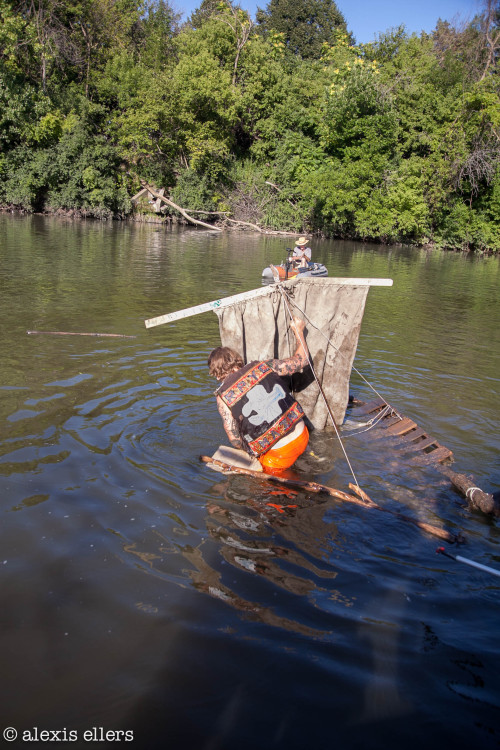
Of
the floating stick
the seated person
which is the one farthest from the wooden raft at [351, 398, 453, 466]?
the floating stick

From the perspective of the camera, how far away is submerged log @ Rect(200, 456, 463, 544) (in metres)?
4.20

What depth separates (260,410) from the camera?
4832 millimetres

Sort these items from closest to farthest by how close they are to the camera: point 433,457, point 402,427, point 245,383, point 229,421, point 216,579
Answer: point 216,579 < point 245,383 < point 229,421 < point 433,457 < point 402,427

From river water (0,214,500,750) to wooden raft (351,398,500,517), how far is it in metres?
0.10

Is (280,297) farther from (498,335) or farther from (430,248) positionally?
(430,248)

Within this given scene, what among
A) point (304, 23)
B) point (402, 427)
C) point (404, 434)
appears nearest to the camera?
point (404, 434)

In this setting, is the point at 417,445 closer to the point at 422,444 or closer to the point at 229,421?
the point at 422,444

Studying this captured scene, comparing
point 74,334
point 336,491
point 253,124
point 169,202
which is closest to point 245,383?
point 336,491

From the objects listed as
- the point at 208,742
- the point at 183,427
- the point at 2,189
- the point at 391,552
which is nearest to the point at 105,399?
the point at 183,427

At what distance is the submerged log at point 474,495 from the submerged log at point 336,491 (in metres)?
0.54

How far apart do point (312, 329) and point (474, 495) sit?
235 cm

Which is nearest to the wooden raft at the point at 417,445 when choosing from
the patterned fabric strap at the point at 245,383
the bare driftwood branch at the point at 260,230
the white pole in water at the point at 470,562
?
the white pole in water at the point at 470,562

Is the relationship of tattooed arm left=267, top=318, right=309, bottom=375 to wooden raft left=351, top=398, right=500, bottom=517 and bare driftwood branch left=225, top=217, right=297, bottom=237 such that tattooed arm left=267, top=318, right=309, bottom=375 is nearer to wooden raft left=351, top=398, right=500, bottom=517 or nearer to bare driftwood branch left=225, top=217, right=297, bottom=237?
wooden raft left=351, top=398, right=500, bottom=517

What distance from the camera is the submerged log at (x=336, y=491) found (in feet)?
13.8
